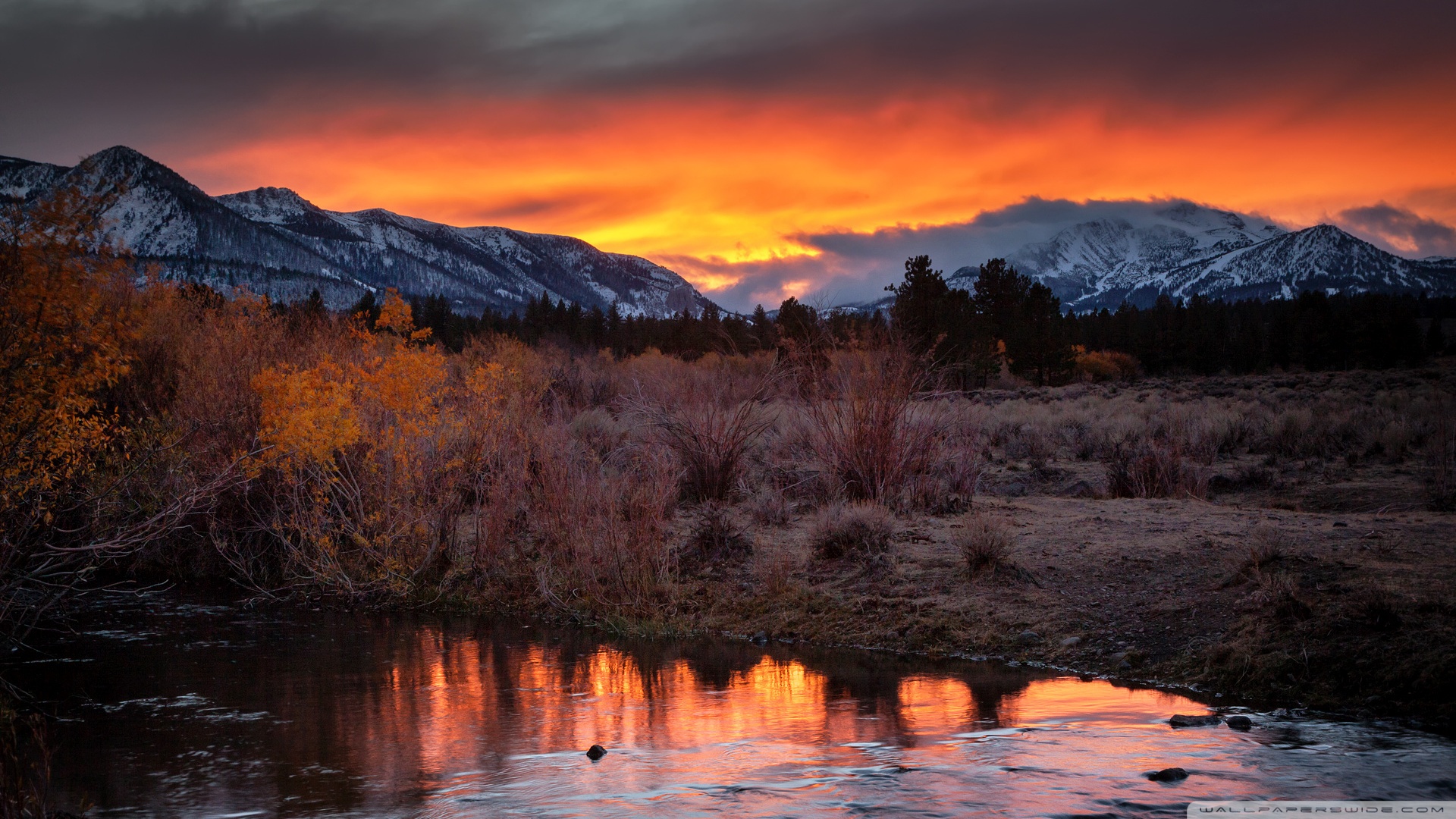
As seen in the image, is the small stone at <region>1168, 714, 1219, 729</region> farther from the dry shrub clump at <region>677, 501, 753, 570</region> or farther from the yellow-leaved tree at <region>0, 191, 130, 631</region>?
the yellow-leaved tree at <region>0, 191, 130, 631</region>

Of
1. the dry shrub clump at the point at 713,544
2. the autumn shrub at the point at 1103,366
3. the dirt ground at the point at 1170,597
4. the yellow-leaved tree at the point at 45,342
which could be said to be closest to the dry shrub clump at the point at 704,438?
the dirt ground at the point at 1170,597

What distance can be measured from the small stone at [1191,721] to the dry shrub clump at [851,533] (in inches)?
208

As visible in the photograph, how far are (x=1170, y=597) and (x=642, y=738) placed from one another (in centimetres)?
556

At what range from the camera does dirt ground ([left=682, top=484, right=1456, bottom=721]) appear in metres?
7.20

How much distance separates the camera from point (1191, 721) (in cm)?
649

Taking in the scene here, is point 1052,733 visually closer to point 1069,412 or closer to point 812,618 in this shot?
point 812,618

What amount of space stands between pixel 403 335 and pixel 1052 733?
10.4 m

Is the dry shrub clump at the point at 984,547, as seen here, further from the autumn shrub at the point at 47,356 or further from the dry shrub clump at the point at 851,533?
the autumn shrub at the point at 47,356

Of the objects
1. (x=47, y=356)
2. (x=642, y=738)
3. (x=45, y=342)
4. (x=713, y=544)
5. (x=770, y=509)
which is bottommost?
(x=642, y=738)

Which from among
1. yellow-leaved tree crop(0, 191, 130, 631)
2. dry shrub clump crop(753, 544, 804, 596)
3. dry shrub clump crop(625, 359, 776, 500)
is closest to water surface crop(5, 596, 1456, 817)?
dry shrub clump crop(753, 544, 804, 596)

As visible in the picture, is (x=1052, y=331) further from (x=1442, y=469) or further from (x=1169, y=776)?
(x=1169, y=776)

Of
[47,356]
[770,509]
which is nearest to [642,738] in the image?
[47,356]

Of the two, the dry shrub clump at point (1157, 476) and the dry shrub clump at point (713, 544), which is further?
the dry shrub clump at point (1157, 476)

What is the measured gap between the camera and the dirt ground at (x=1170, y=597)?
23.6 feet
